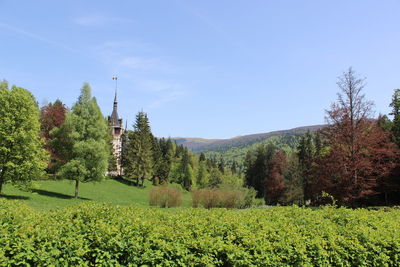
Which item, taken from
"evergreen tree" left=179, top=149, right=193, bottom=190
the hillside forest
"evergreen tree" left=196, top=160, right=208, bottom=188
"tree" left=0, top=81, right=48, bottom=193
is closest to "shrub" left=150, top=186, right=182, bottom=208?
the hillside forest

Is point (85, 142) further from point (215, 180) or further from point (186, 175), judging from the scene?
point (186, 175)

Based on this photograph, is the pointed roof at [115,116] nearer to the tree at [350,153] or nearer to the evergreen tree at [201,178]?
the evergreen tree at [201,178]

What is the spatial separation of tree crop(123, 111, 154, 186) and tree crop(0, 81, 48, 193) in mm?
34615

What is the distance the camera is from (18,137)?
21.0 meters

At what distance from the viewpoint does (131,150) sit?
57.8 m

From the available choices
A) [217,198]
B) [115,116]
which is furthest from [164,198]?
[115,116]

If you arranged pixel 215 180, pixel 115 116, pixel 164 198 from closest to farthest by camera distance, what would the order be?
pixel 164 198 → pixel 215 180 → pixel 115 116

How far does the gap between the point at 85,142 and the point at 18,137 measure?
341 inches

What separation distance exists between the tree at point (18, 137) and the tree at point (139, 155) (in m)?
34.6

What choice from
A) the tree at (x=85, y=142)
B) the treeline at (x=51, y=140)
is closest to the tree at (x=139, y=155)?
the treeline at (x=51, y=140)

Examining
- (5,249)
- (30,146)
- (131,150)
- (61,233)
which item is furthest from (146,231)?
(131,150)

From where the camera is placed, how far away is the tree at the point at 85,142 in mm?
28797

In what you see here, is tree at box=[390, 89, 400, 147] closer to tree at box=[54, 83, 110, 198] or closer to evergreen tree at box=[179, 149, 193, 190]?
tree at box=[54, 83, 110, 198]

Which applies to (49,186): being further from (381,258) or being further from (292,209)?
(381,258)
